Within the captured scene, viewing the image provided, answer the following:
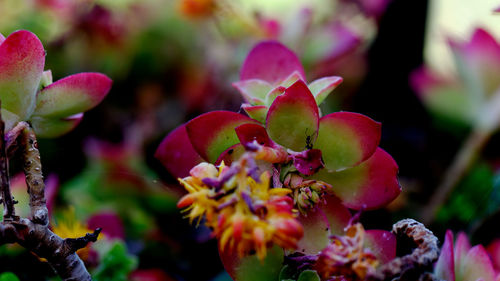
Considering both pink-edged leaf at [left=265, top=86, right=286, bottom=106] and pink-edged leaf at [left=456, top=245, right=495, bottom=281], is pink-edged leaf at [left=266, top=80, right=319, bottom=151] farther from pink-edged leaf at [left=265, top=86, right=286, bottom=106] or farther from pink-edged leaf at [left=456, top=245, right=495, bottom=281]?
pink-edged leaf at [left=456, top=245, right=495, bottom=281]

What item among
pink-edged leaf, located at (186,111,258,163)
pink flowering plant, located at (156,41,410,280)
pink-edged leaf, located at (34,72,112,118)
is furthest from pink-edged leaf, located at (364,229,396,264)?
pink-edged leaf, located at (34,72,112,118)

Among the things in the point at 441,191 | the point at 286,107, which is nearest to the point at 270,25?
the point at 441,191

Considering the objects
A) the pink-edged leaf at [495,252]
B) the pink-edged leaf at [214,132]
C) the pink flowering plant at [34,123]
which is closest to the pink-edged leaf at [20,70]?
the pink flowering plant at [34,123]

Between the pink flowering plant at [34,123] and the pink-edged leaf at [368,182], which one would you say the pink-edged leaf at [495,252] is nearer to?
the pink-edged leaf at [368,182]

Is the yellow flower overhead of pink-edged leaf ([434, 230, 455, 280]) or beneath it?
overhead

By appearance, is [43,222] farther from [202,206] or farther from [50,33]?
[50,33]

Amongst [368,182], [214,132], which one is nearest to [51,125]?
[214,132]

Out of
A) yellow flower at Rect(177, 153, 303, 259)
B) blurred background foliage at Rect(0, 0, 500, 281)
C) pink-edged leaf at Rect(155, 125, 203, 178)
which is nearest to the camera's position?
yellow flower at Rect(177, 153, 303, 259)

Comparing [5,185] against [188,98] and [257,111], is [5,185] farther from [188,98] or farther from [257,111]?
[188,98]
